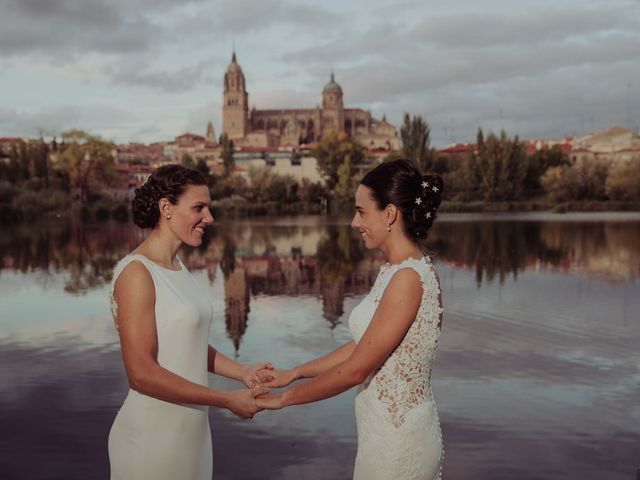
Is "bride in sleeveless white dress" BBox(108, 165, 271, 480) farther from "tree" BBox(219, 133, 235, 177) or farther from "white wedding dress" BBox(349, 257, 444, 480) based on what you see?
"tree" BBox(219, 133, 235, 177)

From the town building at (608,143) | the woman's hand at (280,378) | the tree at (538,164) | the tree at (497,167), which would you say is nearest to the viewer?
the woman's hand at (280,378)

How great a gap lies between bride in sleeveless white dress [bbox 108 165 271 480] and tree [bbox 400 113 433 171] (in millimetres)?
62317

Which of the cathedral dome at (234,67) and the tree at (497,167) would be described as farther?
the cathedral dome at (234,67)

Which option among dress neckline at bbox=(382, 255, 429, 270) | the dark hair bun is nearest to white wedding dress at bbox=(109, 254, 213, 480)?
dress neckline at bbox=(382, 255, 429, 270)

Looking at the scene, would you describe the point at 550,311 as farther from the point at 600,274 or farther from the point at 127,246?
the point at 127,246

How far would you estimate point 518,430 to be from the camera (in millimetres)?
5934

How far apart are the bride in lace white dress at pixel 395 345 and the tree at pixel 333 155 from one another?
79.1 m

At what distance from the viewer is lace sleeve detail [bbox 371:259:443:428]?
262 centimetres

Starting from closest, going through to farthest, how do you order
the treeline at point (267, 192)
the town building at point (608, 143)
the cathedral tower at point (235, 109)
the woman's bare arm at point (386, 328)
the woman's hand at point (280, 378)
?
1. the woman's bare arm at point (386, 328)
2. the woman's hand at point (280, 378)
3. the treeline at point (267, 192)
4. the town building at point (608, 143)
5. the cathedral tower at point (235, 109)

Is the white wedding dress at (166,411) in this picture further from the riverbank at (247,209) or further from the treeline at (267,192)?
the treeline at (267,192)

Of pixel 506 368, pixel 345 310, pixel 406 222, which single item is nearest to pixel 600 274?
pixel 345 310

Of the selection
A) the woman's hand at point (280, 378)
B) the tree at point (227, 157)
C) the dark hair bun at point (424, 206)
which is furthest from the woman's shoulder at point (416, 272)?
the tree at point (227, 157)

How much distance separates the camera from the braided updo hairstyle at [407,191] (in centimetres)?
266

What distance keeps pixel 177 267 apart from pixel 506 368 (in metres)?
6.08
